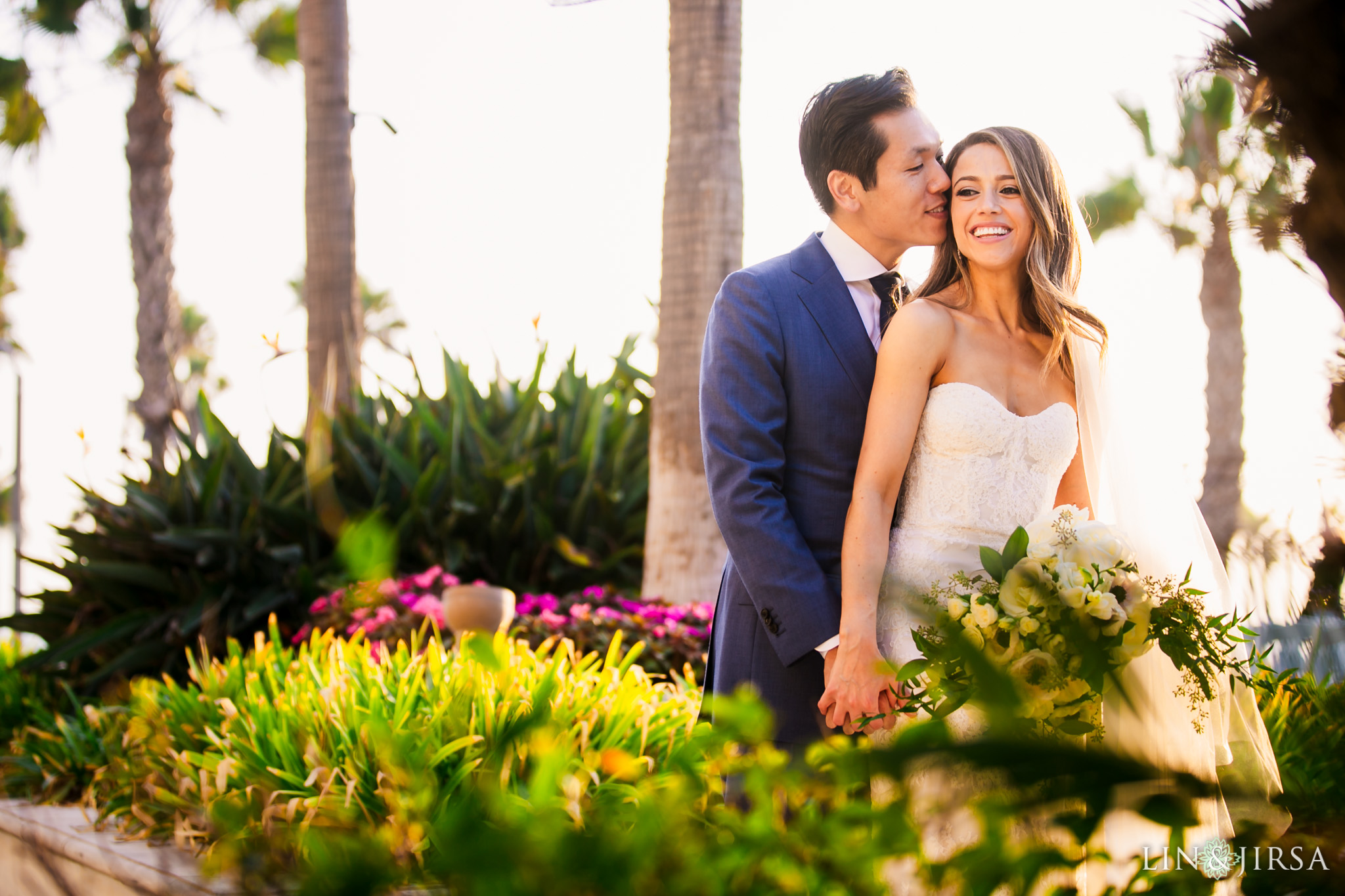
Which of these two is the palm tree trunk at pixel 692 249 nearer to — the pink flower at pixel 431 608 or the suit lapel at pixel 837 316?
the pink flower at pixel 431 608

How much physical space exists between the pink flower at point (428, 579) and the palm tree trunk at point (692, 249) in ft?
5.12

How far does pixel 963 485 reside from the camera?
2691 millimetres

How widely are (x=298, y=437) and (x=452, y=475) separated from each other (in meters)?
1.59

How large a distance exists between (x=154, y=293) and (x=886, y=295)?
14.1 meters

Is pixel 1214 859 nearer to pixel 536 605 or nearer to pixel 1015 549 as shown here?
pixel 1015 549

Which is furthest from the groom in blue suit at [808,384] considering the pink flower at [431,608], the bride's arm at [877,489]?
the pink flower at [431,608]

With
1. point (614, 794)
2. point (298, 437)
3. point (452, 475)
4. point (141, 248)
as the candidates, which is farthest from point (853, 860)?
point (141, 248)

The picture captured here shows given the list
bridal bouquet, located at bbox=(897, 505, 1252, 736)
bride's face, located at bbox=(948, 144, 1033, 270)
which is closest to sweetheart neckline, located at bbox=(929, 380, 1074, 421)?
bride's face, located at bbox=(948, 144, 1033, 270)

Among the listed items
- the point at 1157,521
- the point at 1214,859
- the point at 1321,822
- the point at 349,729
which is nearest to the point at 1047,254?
the point at 1157,521

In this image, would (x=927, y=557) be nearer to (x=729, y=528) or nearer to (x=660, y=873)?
(x=729, y=528)

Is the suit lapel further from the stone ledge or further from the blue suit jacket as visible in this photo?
the stone ledge

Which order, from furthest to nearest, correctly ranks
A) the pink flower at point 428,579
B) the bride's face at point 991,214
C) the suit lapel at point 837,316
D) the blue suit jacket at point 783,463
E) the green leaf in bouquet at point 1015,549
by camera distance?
1. the pink flower at point 428,579
2. the suit lapel at point 837,316
3. the bride's face at point 991,214
4. the blue suit jacket at point 783,463
5. the green leaf in bouquet at point 1015,549

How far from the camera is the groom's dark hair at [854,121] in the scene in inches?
117

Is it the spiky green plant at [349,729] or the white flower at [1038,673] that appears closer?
the white flower at [1038,673]
